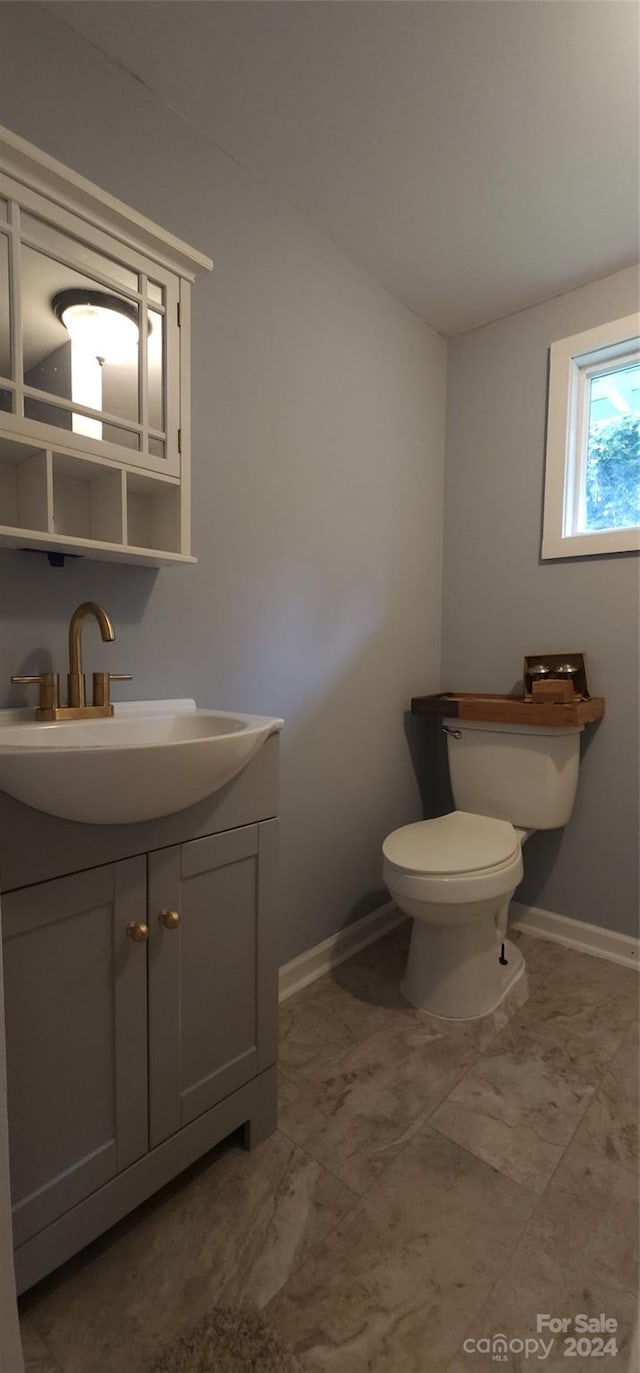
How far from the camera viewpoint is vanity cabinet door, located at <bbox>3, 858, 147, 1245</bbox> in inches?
30.0

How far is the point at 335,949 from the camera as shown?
174cm

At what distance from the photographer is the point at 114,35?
1074 mm

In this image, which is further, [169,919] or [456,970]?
[456,970]

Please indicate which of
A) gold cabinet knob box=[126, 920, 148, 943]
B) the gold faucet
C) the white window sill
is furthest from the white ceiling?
gold cabinet knob box=[126, 920, 148, 943]

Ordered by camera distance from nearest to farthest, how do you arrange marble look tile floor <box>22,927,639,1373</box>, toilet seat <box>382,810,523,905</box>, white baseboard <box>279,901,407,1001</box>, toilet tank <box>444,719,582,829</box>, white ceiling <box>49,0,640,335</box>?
1. marble look tile floor <box>22,927,639,1373</box>
2. white ceiling <box>49,0,640,335</box>
3. toilet seat <box>382,810,523,905</box>
4. white baseboard <box>279,901,407,1001</box>
5. toilet tank <box>444,719,582,829</box>

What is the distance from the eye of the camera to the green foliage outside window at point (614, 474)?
1784 mm

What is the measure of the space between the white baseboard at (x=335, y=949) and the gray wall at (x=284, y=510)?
0.05 meters

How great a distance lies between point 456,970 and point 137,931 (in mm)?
979

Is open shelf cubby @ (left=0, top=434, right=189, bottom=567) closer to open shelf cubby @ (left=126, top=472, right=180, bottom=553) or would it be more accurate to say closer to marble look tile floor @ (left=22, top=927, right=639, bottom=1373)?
open shelf cubby @ (left=126, top=472, right=180, bottom=553)

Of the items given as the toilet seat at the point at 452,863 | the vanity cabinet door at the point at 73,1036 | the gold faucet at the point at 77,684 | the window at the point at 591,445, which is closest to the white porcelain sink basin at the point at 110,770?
the gold faucet at the point at 77,684

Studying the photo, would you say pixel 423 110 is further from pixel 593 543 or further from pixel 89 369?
pixel 593 543

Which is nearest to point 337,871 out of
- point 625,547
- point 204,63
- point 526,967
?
point 526,967

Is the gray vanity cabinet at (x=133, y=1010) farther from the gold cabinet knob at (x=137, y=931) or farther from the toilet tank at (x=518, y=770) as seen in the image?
the toilet tank at (x=518, y=770)

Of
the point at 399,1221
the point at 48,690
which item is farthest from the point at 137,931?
the point at 399,1221
